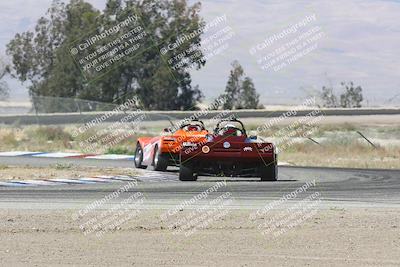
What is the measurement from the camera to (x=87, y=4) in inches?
2936

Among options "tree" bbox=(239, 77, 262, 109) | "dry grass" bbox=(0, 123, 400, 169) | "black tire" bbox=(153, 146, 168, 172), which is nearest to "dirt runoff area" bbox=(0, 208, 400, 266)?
"black tire" bbox=(153, 146, 168, 172)

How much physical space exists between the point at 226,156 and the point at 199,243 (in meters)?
9.01

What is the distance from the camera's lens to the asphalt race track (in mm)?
16375

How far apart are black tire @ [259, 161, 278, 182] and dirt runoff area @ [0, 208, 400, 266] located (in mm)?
6707

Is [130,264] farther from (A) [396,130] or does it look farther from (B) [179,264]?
(A) [396,130]

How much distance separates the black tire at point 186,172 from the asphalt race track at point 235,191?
0.96 feet

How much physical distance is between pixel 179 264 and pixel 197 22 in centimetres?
5660

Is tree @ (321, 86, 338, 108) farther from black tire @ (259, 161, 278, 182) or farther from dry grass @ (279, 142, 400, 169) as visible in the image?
black tire @ (259, 161, 278, 182)

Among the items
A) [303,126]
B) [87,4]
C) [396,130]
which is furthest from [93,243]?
[87,4]

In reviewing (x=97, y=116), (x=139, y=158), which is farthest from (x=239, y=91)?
(x=139, y=158)

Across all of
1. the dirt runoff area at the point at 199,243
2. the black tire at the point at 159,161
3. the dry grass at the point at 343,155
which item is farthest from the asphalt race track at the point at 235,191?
the dry grass at the point at 343,155

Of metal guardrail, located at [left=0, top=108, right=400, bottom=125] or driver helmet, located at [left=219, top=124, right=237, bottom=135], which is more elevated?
metal guardrail, located at [left=0, top=108, right=400, bottom=125]

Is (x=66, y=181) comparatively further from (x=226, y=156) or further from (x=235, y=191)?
(x=235, y=191)

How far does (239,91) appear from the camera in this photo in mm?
76750
